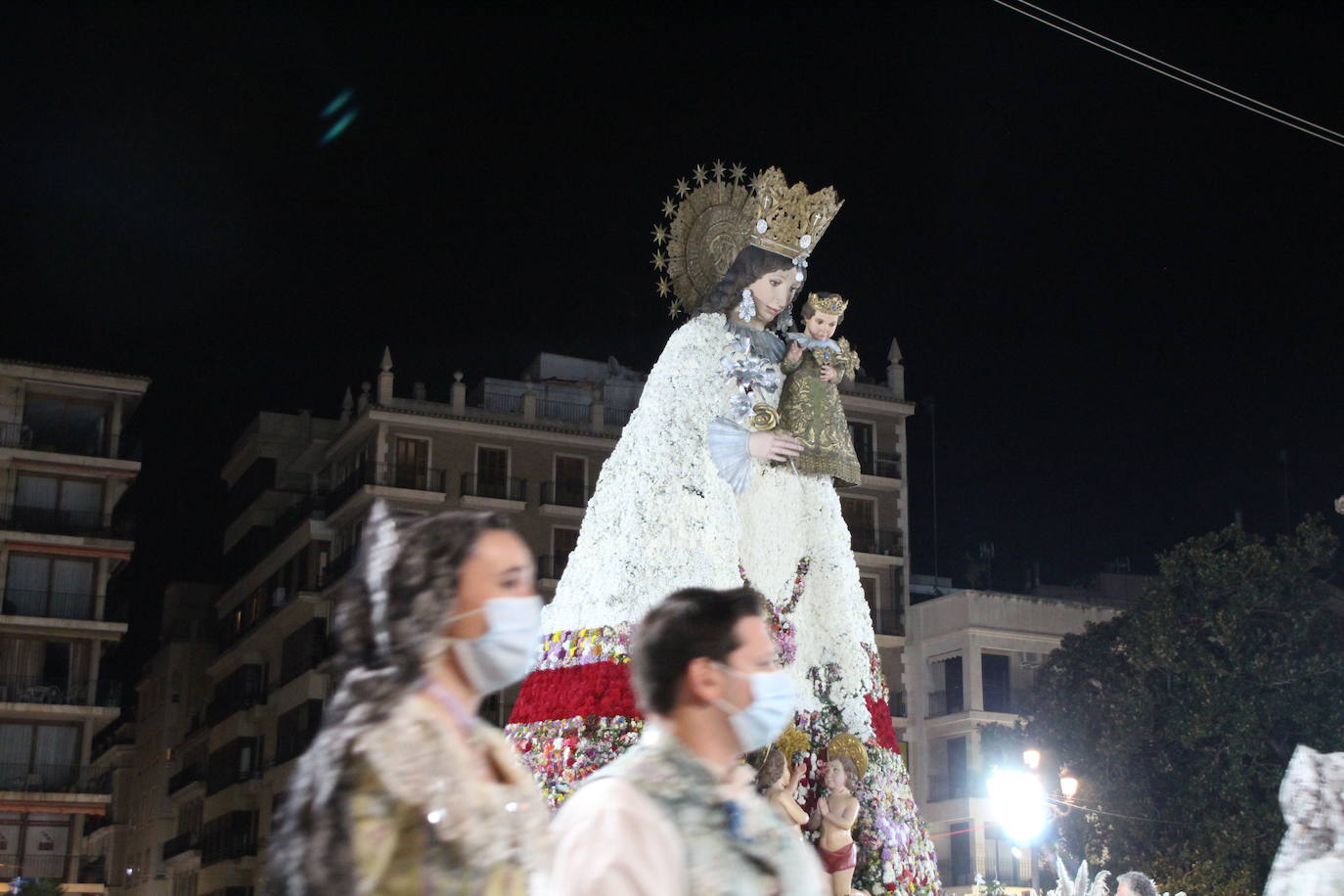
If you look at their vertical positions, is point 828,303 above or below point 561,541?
below

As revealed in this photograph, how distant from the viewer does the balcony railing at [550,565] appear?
38.0m

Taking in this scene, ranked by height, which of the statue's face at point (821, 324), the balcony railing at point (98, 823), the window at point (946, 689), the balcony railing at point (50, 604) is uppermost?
the balcony railing at point (50, 604)

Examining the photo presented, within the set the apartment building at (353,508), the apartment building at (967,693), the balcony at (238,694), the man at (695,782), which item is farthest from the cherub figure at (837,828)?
the balcony at (238,694)

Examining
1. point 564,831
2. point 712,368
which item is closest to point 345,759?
point 564,831

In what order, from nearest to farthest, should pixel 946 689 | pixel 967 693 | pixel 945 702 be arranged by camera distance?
pixel 967 693, pixel 945 702, pixel 946 689

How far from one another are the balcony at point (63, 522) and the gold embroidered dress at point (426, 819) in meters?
38.6

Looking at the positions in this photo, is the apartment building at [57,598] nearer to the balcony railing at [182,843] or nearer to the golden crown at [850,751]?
the balcony railing at [182,843]

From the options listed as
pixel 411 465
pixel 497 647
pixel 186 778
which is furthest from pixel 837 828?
pixel 186 778

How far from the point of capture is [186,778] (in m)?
48.9

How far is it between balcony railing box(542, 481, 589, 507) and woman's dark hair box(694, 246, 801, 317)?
28.5 metres

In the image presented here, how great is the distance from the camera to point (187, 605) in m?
52.9

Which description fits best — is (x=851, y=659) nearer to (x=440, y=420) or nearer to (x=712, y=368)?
(x=712, y=368)

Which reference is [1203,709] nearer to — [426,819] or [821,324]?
[821,324]

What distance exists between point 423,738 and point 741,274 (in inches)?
311
